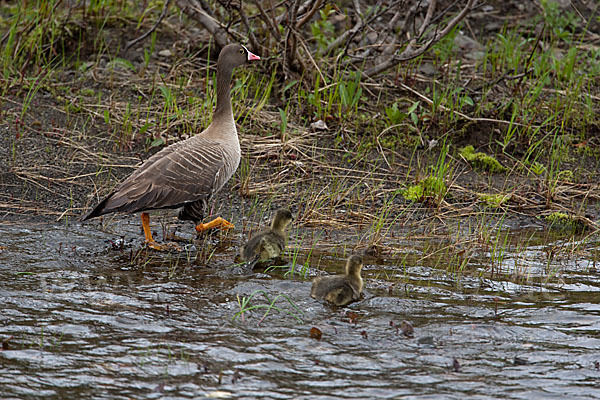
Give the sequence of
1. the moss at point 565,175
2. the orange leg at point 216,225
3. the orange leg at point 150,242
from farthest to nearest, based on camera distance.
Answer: the moss at point 565,175 → the orange leg at point 216,225 → the orange leg at point 150,242

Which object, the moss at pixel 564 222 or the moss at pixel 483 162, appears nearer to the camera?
the moss at pixel 564 222

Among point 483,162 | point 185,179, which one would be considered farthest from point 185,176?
point 483,162

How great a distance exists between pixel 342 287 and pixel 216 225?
6.99 feet

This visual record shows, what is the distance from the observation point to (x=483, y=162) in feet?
29.4

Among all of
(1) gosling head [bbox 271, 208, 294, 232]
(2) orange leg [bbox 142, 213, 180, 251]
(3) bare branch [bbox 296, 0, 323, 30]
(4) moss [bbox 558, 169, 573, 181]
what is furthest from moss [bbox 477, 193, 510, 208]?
(2) orange leg [bbox 142, 213, 180, 251]

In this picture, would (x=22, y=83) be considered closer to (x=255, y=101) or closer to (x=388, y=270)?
(x=255, y=101)

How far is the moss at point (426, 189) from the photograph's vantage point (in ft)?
26.1

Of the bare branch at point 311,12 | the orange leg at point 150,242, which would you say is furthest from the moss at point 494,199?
the orange leg at point 150,242

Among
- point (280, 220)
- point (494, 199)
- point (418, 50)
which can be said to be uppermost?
point (418, 50)

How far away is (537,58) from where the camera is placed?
10.5 m

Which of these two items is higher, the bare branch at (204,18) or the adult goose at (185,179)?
the bare branch at (204,18)

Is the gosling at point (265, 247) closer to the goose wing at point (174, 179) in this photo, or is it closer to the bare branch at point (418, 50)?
the goose wing at point (174, 179)

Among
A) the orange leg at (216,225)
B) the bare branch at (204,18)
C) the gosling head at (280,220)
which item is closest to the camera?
the gosling head at (280,220)

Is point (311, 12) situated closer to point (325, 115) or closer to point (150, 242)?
point (325, 115)
